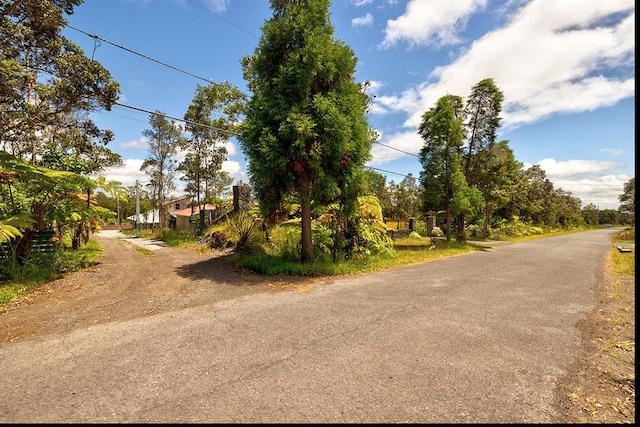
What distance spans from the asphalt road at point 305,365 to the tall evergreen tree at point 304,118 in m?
3.87

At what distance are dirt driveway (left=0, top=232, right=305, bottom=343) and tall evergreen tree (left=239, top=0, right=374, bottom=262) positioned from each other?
96.8 inches

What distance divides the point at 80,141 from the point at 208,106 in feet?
28.2

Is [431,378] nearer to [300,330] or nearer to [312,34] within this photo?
[300,330]

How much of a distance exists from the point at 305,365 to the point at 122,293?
4.74 meters

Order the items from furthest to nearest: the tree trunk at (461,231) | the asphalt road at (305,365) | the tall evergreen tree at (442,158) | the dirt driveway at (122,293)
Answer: the tree trunk at (461,231), the tall evergreen tree at (442,158), the dirt driveway at (122,293), the asphalt road at (305,365)

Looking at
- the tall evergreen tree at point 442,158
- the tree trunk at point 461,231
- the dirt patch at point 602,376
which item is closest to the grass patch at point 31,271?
the dirt patch at point 602,376

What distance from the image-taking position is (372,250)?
1081 cm

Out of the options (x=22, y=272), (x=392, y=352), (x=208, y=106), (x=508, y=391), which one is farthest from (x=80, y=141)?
(x=508, y=391)

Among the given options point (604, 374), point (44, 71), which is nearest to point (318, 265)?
point (604, 374)

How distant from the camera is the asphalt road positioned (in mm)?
2348

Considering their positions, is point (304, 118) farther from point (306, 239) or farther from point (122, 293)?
point (122, 293)

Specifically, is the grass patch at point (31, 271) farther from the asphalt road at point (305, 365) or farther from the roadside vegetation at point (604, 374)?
the roadside vegetation at point (604, 374)

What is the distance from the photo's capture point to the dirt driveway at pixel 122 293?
172 inches

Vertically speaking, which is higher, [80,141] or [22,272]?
[80,141]
